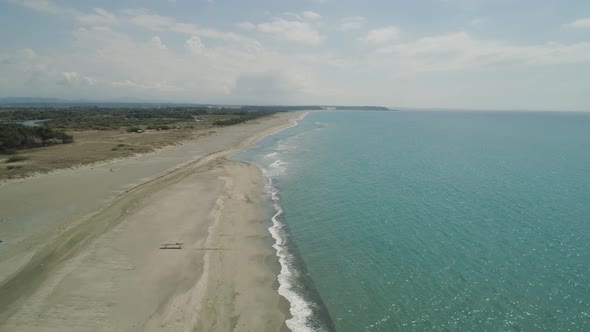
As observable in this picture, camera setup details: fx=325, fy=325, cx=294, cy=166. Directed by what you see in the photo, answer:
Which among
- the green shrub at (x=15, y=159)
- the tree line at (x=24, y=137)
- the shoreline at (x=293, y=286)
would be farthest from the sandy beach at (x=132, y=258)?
the tree line at (x=24, y=137)

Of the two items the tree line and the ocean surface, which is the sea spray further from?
the tree line

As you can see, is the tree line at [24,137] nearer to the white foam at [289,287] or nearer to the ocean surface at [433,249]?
the ocean surface at [433,249]

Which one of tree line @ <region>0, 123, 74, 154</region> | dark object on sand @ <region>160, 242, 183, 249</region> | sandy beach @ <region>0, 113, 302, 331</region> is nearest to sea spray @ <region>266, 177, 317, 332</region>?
sandy beach @ <region>0, 113, 302, 331</region>

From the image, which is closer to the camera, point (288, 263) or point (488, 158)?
point (288, 263)

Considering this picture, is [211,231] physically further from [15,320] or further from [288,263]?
[15,320]

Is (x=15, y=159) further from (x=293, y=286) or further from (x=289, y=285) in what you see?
(x=293, y=286)

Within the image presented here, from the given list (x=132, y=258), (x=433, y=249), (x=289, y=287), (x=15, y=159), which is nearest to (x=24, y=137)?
(x=15, y=159)

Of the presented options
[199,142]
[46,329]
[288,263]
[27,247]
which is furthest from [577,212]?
A: [199,142]
